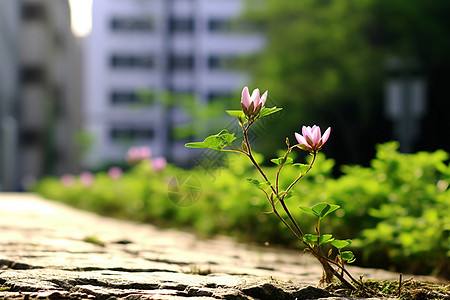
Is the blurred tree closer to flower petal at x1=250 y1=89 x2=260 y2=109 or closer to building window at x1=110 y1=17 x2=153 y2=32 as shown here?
flower petal at x1=250 y1=89 x2=260 y2=109

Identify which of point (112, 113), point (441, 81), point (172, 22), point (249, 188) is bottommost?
point (249, 188)

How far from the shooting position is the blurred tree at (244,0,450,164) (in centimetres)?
1677

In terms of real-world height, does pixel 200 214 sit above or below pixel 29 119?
below

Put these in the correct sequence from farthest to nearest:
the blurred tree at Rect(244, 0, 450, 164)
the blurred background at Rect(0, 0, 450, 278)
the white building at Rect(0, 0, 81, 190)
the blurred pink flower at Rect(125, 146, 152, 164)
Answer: the white building at Rect(0, 0, 81, 190), the blurred tree at Rect(244, 0, 450, 164), the blurred pink flower at Rect(125, 146, 152, 164), the blurred background at Rect(0, 0, 450, 278)

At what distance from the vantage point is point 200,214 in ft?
18.9

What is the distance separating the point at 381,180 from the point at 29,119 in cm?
3394

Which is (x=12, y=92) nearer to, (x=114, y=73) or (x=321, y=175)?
(x=114, y=73)

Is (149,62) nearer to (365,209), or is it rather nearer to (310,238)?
(365,209)

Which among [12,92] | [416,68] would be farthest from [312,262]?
[12,92]

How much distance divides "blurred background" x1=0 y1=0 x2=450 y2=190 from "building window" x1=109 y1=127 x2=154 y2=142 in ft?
0.26

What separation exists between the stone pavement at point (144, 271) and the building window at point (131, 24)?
143ft

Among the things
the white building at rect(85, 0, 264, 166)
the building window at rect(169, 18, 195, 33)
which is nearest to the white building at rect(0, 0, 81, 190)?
the white building at rect(85, 0, 264, 166)

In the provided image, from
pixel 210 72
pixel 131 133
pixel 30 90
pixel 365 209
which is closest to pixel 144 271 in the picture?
pixel 365 209

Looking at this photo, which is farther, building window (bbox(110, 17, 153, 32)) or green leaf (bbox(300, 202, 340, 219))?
building window (bbox(110, 17, 153, 32))
